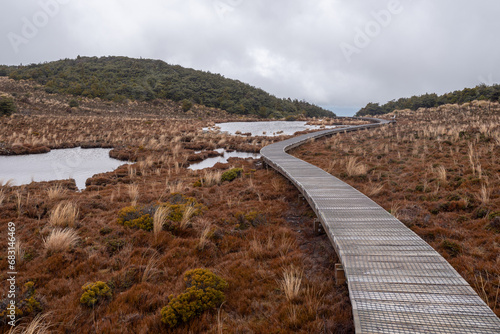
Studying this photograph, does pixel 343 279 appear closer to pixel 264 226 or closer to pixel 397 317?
pixel 397 317

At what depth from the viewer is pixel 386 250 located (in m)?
4.54

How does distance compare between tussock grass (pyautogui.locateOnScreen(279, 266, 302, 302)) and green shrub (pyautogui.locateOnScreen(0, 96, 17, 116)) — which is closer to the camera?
tussock grass (pyautogui.locateOnScreen(279, 266, 302, 302))

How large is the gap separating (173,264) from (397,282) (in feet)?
13.1

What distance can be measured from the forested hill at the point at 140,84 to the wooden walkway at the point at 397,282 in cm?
5839

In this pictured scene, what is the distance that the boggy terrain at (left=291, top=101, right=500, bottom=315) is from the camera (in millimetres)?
4781

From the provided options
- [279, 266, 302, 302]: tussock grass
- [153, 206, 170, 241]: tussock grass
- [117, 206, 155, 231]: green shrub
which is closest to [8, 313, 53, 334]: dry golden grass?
[153, 206, 170, 241]: tussock grass

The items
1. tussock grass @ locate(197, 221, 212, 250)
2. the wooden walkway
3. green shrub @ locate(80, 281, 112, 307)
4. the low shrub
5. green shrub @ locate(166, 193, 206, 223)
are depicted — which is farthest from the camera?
green shrub @ locate(166, 193, 206, 223)

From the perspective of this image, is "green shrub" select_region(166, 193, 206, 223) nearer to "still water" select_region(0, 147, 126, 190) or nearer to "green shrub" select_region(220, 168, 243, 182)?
"green shrub" select_region(220, 168, 243, 182)

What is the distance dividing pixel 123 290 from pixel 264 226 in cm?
372

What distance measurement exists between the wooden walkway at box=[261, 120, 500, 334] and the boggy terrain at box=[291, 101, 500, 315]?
650 mm

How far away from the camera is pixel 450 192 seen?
793 cm

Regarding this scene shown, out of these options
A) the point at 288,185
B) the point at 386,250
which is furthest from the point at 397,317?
the point at 288,185

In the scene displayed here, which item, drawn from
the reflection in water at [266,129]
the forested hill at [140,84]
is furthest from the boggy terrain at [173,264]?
the forested hill at [140,84]

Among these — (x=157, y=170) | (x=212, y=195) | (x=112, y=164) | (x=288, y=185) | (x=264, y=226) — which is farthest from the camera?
(x=112, y=164)
